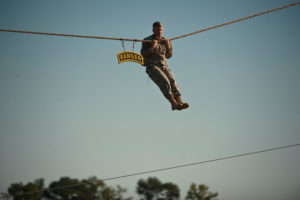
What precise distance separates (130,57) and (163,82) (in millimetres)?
942

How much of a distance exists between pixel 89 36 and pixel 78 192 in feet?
144

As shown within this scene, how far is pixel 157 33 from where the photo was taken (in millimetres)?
6609

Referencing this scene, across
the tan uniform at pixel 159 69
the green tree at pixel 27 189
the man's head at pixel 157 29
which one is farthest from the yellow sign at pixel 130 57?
the green tree at pixel 27 189

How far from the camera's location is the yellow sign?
22.0 ft

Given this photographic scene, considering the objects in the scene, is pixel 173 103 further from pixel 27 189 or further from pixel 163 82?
pixel 27 189

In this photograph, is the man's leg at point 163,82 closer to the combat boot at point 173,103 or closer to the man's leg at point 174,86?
the combat boot at point 173,103

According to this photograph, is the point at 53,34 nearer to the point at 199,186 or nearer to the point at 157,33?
the point at 157,33

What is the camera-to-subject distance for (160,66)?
666 cm

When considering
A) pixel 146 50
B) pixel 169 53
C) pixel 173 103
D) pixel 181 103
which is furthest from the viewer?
pixel 169 53

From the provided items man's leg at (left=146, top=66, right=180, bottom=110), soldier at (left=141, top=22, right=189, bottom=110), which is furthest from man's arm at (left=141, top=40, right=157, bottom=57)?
man's leg at (left=146, top=66, right=180, bottom=110)

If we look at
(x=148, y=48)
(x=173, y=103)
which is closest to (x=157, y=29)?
(x=148, y=48)

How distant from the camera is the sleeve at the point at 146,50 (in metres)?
6.53

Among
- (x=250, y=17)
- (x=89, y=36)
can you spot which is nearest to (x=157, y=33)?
(x=89, y=36)

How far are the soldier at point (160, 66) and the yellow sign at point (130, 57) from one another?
0.35 ft
